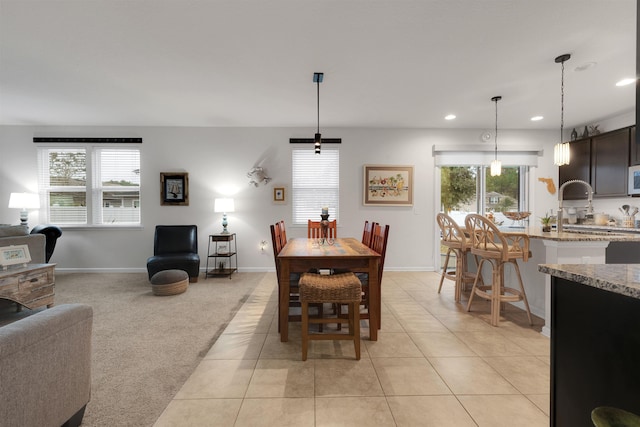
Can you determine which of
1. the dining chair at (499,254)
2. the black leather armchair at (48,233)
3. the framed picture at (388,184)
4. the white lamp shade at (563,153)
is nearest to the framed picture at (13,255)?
the black leather armchair at (48,233)

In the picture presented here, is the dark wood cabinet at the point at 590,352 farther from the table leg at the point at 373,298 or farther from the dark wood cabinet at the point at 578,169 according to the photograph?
the dark wood cabinet at the point at 578,169

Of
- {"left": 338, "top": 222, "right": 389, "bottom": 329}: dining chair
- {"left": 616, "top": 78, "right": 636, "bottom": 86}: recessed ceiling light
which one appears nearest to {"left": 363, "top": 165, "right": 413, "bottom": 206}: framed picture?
{"left": 338, "top": 222, "right": 389, "bottom": 329}: dining chair

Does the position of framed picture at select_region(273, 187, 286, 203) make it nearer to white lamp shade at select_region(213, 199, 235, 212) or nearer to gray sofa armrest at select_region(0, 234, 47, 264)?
white lamp shade at select_region(213, 199, 235, 212)

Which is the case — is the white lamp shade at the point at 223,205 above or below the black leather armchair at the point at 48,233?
above

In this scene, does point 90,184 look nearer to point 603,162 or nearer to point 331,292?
point 331,292

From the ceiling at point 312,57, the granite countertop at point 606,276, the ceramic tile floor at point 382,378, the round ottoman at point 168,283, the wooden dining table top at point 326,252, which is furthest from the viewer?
the round ottoman at point 168,283

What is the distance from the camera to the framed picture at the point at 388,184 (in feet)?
16.0

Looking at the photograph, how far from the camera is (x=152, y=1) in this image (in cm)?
192

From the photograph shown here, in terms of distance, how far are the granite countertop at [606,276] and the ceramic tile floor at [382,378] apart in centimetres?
97

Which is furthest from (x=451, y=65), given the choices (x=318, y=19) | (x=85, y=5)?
(x=85, y=5)

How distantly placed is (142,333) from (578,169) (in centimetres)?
659

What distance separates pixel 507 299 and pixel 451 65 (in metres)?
2.37

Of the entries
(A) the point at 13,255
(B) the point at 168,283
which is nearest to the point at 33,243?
(A) the point at 13,255

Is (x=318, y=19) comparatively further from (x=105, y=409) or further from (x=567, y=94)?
(x=567, y=94)
